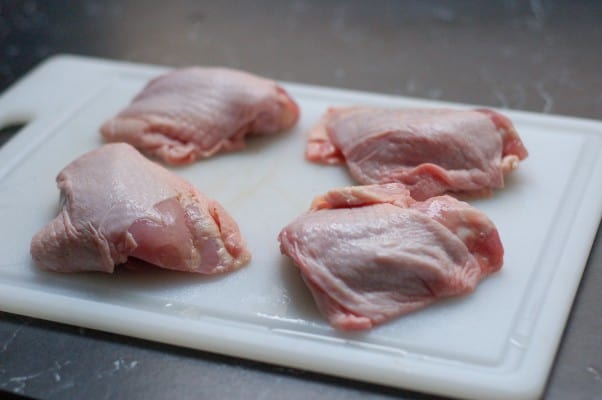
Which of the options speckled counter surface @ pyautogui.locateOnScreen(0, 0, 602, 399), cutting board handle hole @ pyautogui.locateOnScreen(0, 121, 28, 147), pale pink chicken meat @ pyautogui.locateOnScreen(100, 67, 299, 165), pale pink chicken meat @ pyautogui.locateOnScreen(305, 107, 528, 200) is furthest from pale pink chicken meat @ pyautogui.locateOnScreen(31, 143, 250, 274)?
cutting board handle hole @ pyautogui.locateOnScreen(0, 121, 28, 147)

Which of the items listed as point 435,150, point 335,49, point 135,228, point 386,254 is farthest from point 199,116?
point 335,49

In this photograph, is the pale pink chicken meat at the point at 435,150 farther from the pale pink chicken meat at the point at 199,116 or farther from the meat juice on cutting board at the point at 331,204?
the pale pink chicken meat at the point at 199,116

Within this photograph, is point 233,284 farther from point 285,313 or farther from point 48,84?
point 48,84

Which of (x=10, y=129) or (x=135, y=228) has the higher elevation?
(x=135, y=228)

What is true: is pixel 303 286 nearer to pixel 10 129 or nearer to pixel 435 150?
pixel 435 150

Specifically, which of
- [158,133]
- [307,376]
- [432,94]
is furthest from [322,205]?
[432,94]

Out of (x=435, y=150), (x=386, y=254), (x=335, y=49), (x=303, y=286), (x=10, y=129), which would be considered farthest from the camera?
(x=335, y=49)

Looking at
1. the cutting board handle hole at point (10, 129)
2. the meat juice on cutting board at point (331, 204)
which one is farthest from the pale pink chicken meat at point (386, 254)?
the cutting board handle hole at point (10, 129)

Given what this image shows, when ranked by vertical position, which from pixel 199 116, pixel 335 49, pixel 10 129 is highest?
pixel 199 116

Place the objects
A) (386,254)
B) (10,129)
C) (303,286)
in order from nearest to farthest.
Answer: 1. (386,254)
2. (303,286)
3. (10,129)
